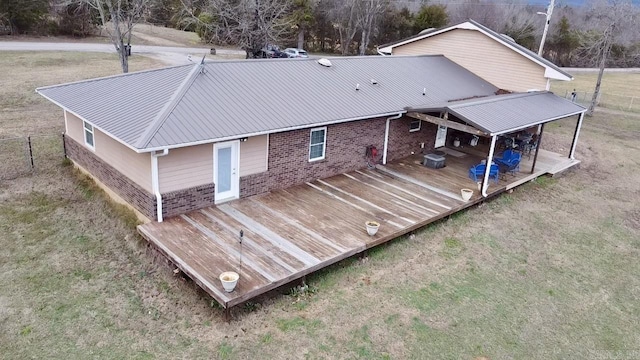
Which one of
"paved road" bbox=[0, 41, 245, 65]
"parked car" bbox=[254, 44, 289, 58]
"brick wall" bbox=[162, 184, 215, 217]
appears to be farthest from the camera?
"parked car" bbox=[254, 44, 289, 58]

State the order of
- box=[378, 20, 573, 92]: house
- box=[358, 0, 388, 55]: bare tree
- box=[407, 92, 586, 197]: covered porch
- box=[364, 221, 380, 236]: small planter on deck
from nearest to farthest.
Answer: box=[364, 221, 380, 236]: small planter on deck < box=[407, 92, 586, 197]: covered porch < box=[378, 20, 573, 92]: house < box=[358, 0, 388, 55]: bare tree

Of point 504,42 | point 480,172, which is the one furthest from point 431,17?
point 480,172

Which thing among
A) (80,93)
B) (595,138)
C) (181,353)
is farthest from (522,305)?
(595,138)

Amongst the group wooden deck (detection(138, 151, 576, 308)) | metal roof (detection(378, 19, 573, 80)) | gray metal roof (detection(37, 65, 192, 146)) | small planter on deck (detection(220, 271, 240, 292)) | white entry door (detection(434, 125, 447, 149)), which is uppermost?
metal roof (detection(378, 19, 573, 80))

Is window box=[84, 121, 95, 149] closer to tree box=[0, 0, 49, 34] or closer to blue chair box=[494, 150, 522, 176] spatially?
blue chair box=[494, 150, 522, 176]

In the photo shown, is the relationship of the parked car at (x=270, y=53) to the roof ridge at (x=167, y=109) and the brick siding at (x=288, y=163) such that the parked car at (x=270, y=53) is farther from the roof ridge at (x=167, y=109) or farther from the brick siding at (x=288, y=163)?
the roof ridge at (x=167, y=109)

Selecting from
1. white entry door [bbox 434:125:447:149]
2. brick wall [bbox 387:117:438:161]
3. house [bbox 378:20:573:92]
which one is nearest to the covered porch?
white entry door [bbox 434:125:447:149]

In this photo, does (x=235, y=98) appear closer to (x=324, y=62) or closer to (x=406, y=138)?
(x=324, y=62)
